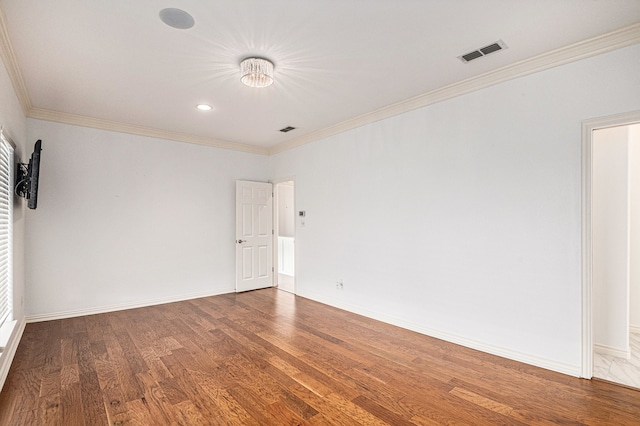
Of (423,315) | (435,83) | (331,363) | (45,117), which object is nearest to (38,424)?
(331,363)

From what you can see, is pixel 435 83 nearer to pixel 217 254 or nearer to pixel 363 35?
pixel 363 35

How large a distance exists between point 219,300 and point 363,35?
4383mm

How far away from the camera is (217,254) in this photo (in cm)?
562

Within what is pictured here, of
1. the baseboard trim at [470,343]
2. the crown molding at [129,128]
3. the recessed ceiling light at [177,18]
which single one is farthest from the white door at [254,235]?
the recessed ceiling light at [177,18]

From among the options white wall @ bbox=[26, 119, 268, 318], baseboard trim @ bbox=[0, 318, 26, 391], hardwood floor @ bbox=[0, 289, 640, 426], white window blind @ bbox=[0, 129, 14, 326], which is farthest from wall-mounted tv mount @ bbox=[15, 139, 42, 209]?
hardwood floor @ bbox=[0, 289, 640, 426]

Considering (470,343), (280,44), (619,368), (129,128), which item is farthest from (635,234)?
(129,128)

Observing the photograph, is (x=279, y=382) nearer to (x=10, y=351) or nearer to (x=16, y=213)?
(x=10, y=351)

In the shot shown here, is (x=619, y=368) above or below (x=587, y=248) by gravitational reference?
below

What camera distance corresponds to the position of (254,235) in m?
5.98

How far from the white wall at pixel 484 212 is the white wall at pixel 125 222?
2.42m

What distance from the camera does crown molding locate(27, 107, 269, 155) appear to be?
13.5 ft

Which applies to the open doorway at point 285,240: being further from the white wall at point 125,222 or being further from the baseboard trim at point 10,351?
the baseboard trim at point 10,351

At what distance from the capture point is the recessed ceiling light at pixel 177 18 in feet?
7.12

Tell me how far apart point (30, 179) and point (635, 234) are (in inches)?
263
